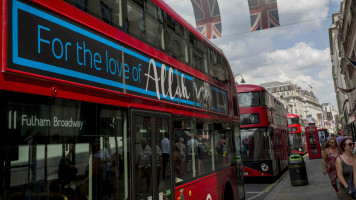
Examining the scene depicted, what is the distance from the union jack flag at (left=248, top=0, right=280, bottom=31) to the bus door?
7.07 m

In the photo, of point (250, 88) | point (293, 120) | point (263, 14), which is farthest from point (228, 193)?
point (293, 120)

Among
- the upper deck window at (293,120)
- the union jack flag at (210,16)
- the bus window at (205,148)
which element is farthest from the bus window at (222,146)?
the upper deck window at (293,120)

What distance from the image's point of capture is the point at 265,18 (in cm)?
1023

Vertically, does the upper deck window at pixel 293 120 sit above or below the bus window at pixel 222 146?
above

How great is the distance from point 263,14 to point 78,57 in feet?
28.3

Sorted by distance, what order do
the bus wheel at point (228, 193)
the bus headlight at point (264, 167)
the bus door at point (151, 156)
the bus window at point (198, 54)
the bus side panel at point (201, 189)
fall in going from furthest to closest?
the bus headlight at point (264, 167)
the bus wheel at point (228, 193)
the bus window at point (198, 54)
the bus side panel at point (201, 189)
the bus door at point (151, 156)

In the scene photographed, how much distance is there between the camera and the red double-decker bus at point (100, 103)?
2.28 meters

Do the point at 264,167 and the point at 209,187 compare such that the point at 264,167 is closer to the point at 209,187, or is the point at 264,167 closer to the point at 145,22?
the point at 209,187

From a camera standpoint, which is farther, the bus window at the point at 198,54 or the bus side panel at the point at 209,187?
the bus window at the point at 198,54

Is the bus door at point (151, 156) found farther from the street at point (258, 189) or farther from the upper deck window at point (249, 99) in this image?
the upper deck window at point (249, 99)

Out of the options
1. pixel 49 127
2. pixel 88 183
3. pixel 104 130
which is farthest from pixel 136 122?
pixel 49 127

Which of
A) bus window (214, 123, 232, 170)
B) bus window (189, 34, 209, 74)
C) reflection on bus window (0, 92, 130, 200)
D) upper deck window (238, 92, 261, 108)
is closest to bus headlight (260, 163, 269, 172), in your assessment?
upper deck window (238, 92, 261, 108)

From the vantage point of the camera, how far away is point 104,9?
3.42m

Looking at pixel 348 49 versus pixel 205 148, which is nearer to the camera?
pixel 205 148
